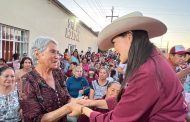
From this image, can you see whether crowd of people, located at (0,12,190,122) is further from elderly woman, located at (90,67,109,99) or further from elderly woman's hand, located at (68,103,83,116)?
elderly woman, located at (90,67,109,99)

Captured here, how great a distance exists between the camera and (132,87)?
6.17 ft

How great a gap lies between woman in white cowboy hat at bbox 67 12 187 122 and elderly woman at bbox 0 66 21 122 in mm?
2592

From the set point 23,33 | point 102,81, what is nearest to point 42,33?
point 23,33

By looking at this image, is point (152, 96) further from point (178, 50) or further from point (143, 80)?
point (178, 50)

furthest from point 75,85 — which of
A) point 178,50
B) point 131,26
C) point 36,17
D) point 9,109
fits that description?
point 36,17

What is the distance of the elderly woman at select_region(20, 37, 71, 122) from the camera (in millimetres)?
2852

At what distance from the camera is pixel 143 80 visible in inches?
72.2

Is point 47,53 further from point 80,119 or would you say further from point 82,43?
point 82,43

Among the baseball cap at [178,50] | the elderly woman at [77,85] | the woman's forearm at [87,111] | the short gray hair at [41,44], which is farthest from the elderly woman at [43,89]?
the elderly woman at [77,85]

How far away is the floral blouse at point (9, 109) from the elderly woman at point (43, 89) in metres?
1.38

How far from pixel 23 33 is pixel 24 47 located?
25.5 inches

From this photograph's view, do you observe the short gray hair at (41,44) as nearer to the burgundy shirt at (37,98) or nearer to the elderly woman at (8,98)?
the burgundy shirt at (37,98)

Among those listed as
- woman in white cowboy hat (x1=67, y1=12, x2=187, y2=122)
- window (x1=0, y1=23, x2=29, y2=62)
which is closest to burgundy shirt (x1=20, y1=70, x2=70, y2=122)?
woman in white cowboy hat (x1=67, y1=12, x2=187, y2=122)

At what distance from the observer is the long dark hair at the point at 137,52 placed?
194 centimetres
